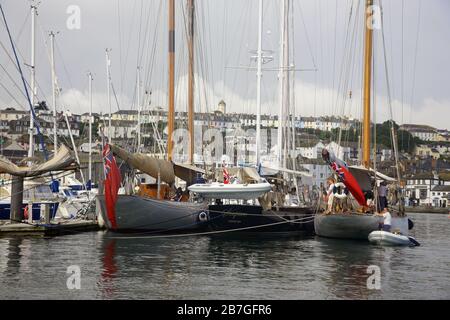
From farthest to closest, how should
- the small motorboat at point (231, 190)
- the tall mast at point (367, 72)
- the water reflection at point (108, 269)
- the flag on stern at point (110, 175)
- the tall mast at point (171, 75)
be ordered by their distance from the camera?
the tall mast at point (171, 75)
the tall mast at point (367, 72)
the small motorboat at point (231, 190)
the flag on stern at point (110, 175)
the water reflection at point (108, 269)

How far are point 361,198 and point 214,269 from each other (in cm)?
1564

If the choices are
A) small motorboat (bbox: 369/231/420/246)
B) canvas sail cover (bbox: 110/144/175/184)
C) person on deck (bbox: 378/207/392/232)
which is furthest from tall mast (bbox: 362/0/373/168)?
canvas sail cover (bbox: 110/144/175/184)

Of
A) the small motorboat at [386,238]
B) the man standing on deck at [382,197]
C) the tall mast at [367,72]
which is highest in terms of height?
the tall mast at [367,72]

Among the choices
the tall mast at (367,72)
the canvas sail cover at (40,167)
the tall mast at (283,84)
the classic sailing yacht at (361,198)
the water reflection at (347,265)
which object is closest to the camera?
the water reflection at (347,265)

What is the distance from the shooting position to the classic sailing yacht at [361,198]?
4569 cm

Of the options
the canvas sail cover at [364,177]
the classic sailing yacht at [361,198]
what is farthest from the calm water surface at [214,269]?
the canvas sail cover at [364,177]

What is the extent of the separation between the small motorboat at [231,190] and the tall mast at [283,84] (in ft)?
41.9

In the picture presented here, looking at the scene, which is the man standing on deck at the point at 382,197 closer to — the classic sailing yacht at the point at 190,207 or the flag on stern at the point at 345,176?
the flag on stern at the point at 345,176

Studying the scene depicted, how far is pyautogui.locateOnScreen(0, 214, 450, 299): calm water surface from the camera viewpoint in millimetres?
27031

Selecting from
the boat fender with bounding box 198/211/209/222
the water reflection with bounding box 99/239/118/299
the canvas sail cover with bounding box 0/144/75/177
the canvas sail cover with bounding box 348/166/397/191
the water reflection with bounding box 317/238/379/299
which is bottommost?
the water reflection with bounding box 317/238/379/299

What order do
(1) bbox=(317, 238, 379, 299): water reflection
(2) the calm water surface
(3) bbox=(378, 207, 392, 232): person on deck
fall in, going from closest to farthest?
(2) the calm water surface, (1) bbox=(317, 238, 379, 299): water reflection, (3) bbox=(378, 207, 392, 232): person on deck

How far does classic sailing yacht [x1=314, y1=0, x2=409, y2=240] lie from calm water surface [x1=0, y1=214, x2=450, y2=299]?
1.05m

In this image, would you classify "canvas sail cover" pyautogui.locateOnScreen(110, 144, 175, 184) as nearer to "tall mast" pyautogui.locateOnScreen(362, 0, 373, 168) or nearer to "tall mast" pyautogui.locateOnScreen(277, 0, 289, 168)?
"tall mast" pyautogui.locateOnScreen(362, 0, 373, 168)

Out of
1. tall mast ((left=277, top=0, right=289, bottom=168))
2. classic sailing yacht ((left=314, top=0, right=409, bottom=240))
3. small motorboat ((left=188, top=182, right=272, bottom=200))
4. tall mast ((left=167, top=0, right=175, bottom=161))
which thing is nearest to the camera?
classic sailing yacht ((left=314, top=0, right=409, bottom=240))
